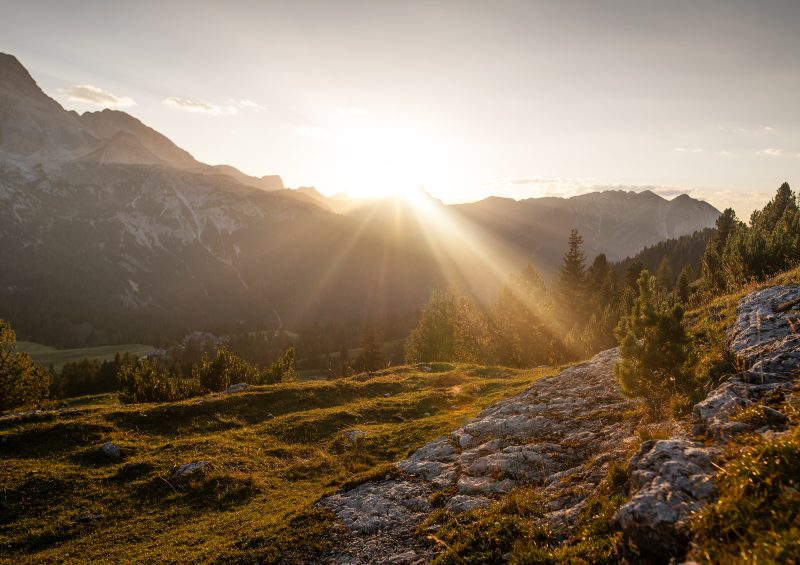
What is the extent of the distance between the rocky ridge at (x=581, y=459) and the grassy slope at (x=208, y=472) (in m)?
2.48

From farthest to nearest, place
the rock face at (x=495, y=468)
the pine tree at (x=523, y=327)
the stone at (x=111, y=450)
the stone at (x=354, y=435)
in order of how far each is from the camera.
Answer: the pine tree at (x=523, y=327)
the stone at (x=354, y=435)
the stone at (x=111, y=450)
the rock face at (x=495, y=468)

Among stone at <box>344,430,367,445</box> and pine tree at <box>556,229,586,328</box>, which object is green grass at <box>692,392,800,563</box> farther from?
pine tree at <box>556,229,586,328</box>

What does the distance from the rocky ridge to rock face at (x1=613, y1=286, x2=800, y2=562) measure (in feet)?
0.08

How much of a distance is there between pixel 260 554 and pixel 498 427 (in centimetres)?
1396

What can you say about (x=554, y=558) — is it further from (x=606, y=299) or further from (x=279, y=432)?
(x=606, y=299)

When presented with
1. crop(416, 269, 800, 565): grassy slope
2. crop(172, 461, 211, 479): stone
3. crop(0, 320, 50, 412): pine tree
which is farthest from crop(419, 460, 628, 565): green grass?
crop(0, 320, 50, 412): pine tree

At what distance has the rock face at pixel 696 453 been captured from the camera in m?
8.51

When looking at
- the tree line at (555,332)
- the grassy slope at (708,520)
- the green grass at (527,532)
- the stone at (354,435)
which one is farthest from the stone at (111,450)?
the grassy slope at (708,520)

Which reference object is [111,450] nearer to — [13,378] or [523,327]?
[13,378]

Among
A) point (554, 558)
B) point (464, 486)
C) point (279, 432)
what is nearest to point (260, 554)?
point (464, 486)

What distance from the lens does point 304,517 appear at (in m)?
17.0

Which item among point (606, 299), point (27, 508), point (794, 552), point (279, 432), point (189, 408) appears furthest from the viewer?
point (606, 299)

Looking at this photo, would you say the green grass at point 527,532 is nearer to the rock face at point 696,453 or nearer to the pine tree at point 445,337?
the rock face at point 696,453

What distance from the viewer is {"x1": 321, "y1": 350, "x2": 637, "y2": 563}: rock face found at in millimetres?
14414
